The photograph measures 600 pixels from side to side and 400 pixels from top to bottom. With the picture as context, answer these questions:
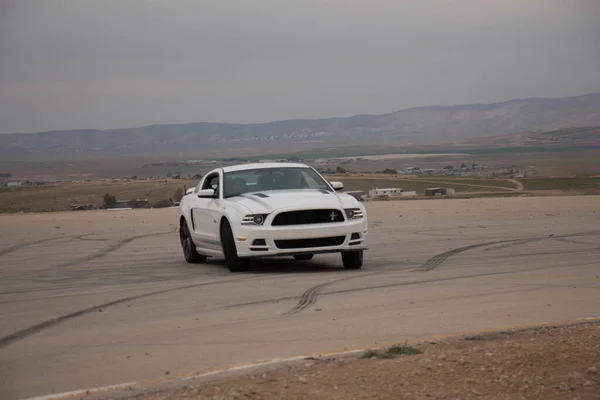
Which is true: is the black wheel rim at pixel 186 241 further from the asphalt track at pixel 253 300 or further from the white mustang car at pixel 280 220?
the white mustang car at pixel 280 220

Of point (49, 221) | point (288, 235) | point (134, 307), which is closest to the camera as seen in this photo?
point (134, 307)

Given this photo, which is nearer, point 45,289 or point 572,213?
point 45,289

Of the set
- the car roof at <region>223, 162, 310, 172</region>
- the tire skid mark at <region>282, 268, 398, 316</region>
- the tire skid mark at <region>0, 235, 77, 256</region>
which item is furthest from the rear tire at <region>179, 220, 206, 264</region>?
the tire skid mark at <region>0, 235, 77, 256</region>

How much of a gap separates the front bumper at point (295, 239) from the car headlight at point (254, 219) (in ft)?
0.25

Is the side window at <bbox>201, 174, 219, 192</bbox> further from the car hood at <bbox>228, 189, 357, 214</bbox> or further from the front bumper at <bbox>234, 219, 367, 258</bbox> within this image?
the front bumper at <bbox>234, 219, 367, 258</bbox>

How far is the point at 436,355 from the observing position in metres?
7.52

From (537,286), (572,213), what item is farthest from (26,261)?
(572,213)

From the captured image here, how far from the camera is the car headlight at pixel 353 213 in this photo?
48.0 feet

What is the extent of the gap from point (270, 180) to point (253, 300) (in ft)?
15.5

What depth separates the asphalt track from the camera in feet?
26.6

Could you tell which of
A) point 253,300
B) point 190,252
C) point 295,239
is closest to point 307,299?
point 253,300

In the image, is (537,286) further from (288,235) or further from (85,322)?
(85,322)

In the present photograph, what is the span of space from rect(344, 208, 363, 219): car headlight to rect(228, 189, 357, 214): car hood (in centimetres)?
6

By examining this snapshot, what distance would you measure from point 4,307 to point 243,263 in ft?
13.2
